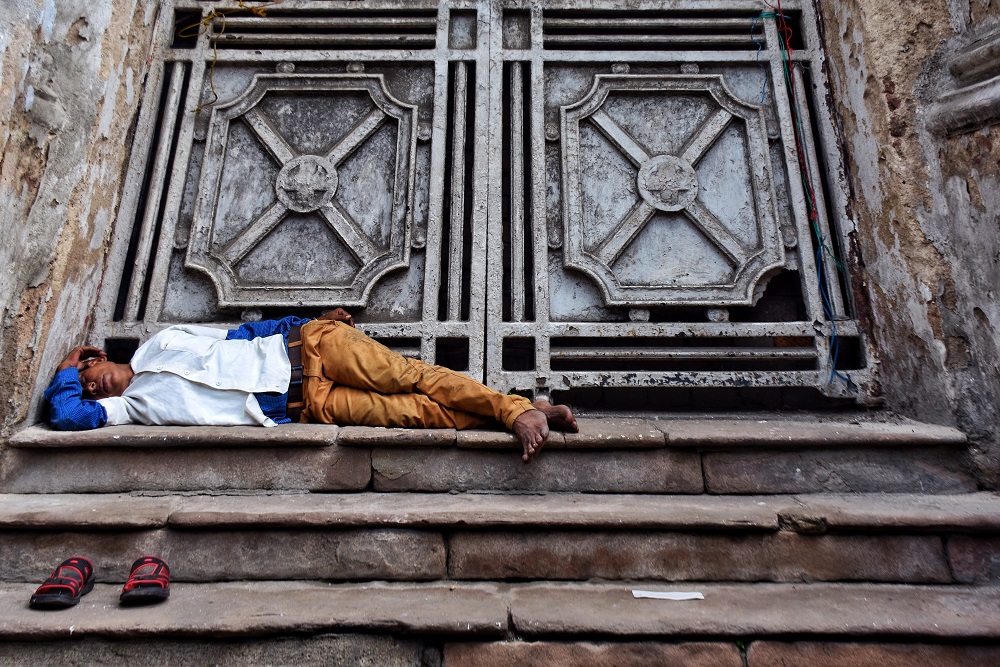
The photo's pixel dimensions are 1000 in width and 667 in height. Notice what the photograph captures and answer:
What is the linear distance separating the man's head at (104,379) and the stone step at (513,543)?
2.48 ft

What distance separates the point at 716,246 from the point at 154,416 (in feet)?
10.9

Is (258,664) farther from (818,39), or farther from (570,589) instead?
(818,39)

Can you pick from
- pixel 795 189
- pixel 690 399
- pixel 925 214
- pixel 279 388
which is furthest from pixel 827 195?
pixel 279 388

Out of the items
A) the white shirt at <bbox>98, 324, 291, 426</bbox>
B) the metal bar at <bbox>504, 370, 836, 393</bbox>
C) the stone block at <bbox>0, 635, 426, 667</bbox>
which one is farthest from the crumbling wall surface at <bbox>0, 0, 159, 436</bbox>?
the metal bar at <bbox>504, 370, 836, 393</bbox>

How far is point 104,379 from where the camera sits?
2820mm

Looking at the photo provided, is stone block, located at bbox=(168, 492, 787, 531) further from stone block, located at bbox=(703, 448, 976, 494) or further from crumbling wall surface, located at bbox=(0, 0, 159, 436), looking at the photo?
crumbling wall surface, located at bbox=(0, 0, 159, 436)

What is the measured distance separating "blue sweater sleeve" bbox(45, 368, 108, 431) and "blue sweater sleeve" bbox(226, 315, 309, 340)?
72cm

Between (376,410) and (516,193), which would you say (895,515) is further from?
(516,193)

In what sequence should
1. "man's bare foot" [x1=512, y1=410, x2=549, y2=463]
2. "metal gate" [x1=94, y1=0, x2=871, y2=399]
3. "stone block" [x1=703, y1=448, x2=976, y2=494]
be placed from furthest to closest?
"metal gate" [x1=94, y1=0, x2=871, y2=399], "stone block" [x1=703, y1=448, x2=976, y2=494], "man's bare foot" [x1=512, y1=410, x2=549, y2=463]

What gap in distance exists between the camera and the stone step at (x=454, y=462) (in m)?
2.43

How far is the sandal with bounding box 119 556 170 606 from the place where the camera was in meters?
1.91

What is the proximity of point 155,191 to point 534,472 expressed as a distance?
3.06 metres

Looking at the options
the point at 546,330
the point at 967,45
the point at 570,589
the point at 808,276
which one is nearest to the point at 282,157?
the point at 546,330

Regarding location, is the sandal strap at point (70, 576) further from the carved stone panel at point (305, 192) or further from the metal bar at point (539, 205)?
the metal bar at point (539, 205)
